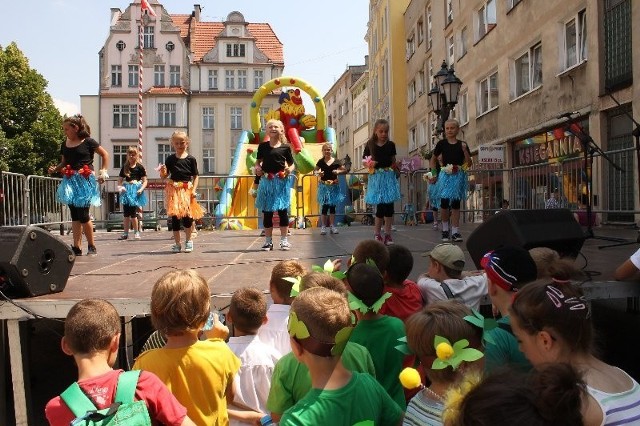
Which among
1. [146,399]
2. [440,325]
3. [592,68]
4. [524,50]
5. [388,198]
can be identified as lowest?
[146,399]

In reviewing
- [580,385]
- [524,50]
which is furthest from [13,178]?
[524,50]

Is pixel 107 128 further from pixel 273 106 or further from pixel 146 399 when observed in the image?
pixel 146 399

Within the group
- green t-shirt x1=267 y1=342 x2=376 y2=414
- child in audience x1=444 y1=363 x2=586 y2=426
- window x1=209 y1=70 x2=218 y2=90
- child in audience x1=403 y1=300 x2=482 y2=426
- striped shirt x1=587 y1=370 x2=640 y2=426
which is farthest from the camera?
window x1=209 y1=70 x2=218 y2=90

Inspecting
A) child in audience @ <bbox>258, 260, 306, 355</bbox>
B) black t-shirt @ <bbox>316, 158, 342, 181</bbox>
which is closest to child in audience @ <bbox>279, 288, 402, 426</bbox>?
child in audience @ <bbox>258, 260, 306, 355</bbox>

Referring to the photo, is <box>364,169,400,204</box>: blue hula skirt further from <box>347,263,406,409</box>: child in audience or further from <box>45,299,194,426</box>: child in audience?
<box>45,299,194,426</box>: child in audience

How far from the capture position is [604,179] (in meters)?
11.9

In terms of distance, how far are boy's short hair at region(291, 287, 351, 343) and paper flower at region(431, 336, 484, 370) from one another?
357 mm

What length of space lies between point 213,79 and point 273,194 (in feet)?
152

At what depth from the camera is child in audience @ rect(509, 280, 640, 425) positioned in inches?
87.4

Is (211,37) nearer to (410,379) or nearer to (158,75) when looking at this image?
(158,75)

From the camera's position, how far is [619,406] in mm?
2119

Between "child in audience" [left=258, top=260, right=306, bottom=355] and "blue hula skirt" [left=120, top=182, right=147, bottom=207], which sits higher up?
"blue hula skirt" [left=120, top=182, right=147, bottom=207]

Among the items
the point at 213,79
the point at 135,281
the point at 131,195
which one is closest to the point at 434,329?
the point at 135,281

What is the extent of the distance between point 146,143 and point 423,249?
44.5 metres
